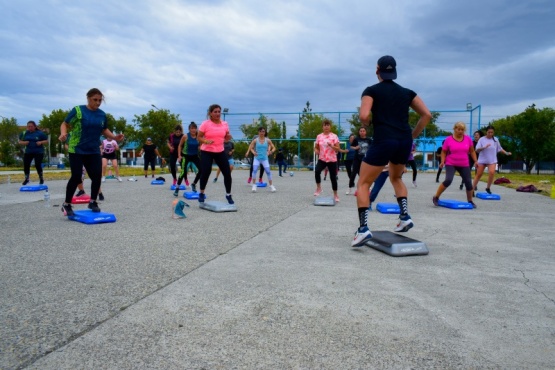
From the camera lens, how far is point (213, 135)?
849 cm

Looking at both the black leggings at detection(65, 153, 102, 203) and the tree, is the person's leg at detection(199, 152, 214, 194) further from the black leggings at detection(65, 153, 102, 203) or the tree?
the tree

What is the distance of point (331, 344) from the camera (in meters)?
2.31

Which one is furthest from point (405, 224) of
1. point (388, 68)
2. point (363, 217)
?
point (388, 68)

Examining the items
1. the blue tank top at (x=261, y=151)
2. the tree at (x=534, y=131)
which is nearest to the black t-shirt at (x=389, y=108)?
the blue tank top at (x=261, y=151)

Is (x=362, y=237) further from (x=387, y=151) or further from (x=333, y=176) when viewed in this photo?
(x=333, y=176)

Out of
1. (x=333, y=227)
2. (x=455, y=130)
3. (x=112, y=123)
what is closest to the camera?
(x=333, y=227)

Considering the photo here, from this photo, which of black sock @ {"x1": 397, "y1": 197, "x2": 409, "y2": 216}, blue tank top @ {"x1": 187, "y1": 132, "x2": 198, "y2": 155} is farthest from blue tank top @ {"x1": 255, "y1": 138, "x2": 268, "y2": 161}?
black sock @ {"x1": 397, "y1": 197, "x2": 409, "y2": 216}

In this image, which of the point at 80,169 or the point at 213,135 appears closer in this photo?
the point at 80,169

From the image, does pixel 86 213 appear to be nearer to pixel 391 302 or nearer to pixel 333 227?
pixel 333 227

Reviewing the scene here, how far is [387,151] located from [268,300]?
262 centimetres

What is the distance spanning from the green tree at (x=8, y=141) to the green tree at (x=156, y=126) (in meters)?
16.8

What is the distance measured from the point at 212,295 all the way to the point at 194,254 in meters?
1.36

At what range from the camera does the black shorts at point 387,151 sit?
191 inches

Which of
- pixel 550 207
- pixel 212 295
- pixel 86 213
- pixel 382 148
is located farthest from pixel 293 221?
pixel 550 207
